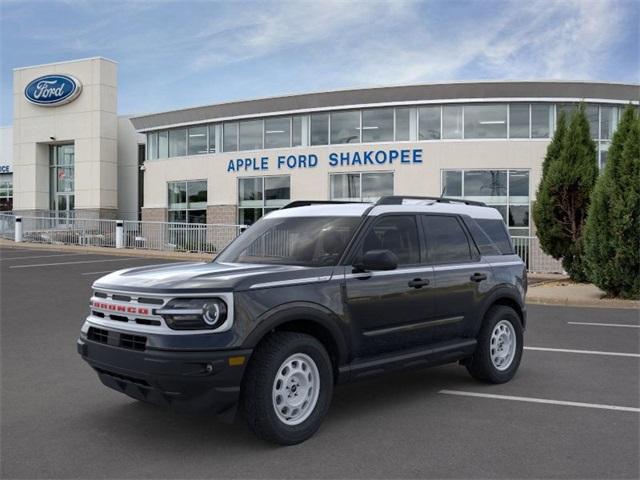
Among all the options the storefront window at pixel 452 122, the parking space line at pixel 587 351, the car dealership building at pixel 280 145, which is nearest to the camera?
the parking space line at pixel 587 351

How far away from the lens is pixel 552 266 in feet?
69.8

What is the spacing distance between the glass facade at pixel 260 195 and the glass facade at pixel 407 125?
1491 mm

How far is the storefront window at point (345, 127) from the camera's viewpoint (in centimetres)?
2711

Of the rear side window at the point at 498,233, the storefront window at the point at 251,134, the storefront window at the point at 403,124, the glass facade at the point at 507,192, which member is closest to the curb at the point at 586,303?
the rear side window at the point at 498,233

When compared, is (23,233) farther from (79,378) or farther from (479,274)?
(479,274)

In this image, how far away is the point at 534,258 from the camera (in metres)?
21.4

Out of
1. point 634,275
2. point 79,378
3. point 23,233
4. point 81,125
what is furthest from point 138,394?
point 81,125

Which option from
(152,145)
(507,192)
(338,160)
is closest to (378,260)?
(507,192)

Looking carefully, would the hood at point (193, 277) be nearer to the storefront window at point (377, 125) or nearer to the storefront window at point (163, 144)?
the storefront window at point (377, 125)

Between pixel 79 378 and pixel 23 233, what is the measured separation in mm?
27473

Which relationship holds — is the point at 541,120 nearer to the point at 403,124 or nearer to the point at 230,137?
the point at 403,124

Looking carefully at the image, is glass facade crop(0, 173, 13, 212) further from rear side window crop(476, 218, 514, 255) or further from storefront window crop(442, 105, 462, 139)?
rear side window crop(476, 218, 514, 255)

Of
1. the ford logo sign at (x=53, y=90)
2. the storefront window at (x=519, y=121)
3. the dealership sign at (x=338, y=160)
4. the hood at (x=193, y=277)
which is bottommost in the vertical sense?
the hood at (x=193, y=277)

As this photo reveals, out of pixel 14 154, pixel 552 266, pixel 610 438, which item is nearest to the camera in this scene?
pixel 610 438
